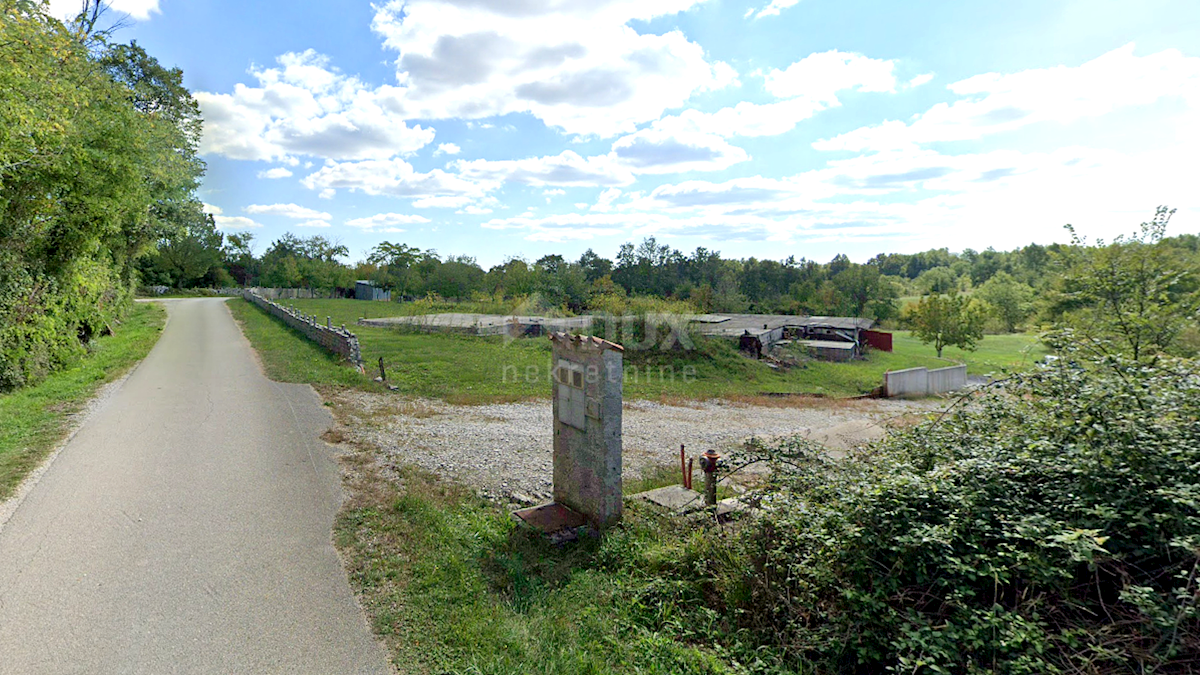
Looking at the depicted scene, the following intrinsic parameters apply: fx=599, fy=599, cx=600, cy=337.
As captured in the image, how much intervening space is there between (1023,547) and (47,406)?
13238 millimetres

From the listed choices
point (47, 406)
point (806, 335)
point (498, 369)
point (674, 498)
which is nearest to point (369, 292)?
point (806, 335)

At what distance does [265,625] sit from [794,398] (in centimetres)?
1747

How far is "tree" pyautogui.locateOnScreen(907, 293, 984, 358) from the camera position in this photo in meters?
38.1

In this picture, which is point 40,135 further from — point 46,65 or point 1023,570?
point 1023,570

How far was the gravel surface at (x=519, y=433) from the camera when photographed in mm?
7980

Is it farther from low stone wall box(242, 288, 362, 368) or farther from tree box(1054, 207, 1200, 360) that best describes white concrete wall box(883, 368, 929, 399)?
low stone wall box(242, 288, 362, 368)

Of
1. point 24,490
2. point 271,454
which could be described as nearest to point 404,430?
point 271,454

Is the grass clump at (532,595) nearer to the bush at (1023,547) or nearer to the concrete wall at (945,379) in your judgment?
the bush at (1023,547)

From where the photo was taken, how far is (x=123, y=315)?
2447cm

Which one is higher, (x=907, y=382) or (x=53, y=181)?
(x=53, y=181)

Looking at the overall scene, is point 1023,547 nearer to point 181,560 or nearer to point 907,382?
point 181,560

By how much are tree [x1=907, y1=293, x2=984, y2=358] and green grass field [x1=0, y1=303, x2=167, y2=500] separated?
40803mm

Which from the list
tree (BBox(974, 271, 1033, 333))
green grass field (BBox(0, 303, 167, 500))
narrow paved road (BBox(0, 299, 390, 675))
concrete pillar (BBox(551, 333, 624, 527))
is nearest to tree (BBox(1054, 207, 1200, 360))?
concrete pillar (BBox(551, 333, 624, 527))

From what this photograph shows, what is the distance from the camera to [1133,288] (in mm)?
8820
